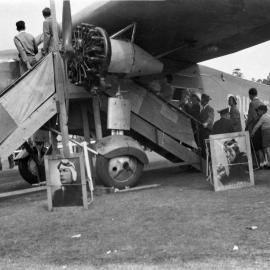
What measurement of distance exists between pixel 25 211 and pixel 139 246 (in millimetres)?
3339

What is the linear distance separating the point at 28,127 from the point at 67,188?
1.80m

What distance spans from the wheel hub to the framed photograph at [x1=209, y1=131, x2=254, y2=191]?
78.1 inches

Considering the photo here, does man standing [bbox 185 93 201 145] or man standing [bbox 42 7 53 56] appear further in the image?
man standing [bbox 185 93 201 145]

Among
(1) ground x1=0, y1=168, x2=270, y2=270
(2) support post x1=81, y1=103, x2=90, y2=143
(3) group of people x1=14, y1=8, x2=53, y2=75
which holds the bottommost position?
(1) ground x1=0, y1=168, x2=270, y2=270

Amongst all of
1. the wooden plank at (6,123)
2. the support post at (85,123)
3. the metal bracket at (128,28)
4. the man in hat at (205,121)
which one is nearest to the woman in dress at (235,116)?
the man in hat at (205,121)

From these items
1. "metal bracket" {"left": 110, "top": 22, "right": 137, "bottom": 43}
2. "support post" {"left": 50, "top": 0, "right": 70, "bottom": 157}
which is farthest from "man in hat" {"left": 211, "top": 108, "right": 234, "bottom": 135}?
"support post" {"left": 50, "top": 0, "right": 70, "bottom": 157}

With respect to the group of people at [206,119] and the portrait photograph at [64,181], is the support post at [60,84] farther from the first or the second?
the group of people at [206,119]

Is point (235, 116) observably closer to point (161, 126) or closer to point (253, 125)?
point (253, 125)

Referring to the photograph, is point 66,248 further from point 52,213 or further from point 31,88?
point 31,88

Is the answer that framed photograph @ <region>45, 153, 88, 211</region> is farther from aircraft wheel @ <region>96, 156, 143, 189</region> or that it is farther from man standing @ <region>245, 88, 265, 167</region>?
man standing @ <region>245, 88, 265, 167</region>

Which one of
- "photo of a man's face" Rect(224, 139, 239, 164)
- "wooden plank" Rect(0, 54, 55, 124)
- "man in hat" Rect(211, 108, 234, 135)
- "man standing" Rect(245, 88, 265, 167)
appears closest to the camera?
"photo of a man's face" Rect(224, 139, 239, 164)

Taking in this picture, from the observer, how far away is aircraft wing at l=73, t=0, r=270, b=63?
361 inches

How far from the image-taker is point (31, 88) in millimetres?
8914

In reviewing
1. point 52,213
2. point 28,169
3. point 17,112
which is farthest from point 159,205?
point 28,169
